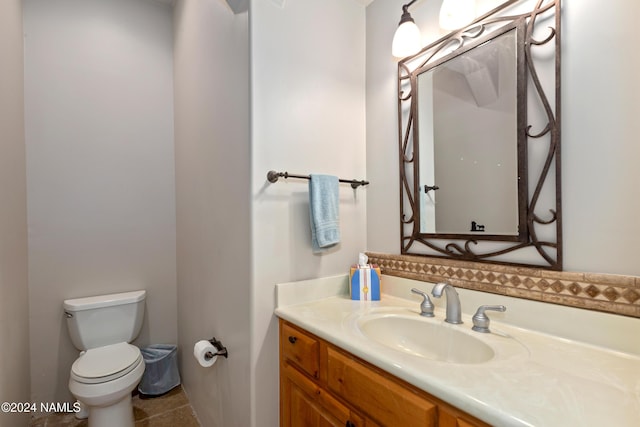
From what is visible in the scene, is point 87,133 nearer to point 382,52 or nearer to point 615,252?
point 382,52

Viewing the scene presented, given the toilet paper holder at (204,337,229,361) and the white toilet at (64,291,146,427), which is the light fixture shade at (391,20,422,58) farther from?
the white toilet at (64,291,146,427)

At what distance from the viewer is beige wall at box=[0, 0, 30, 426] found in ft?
4.51

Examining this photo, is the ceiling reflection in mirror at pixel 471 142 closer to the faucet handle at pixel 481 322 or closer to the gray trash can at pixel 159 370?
the faucet handle at pixel 481 322

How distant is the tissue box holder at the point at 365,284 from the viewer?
54.8 inches

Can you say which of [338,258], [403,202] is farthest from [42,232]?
[403,202]

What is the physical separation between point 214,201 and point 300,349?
919 mm

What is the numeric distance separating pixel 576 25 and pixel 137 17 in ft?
8.98

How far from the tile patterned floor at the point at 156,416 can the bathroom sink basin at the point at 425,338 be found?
1.48m

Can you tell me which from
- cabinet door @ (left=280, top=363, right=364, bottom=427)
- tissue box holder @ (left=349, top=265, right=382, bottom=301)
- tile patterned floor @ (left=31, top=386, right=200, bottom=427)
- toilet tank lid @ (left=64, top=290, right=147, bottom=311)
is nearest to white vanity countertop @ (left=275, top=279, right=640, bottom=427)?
cabinet door @ (left=280, top=363, right=364, bottom=427)

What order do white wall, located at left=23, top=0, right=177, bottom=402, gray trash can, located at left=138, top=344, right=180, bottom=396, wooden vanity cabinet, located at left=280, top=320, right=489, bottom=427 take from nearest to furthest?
1. wooden vanity cabinet, located at left=280, top=320, right=489, bottom=427
2. white wall, located at left=23, top=0, right=177, bottom=402
3. gray trash can, located at left=138, top=344, right=180, bottom=396

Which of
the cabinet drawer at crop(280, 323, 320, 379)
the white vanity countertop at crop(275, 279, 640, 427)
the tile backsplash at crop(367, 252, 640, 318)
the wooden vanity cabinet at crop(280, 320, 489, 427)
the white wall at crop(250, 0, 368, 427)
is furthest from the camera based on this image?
the white wall at crop(250, 0, 368, 427)

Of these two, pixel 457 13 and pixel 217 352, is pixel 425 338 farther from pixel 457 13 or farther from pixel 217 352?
pixel 457 13

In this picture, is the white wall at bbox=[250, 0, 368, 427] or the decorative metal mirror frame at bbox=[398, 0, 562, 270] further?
the white wall at bbox=[250, 0, 368, 427]

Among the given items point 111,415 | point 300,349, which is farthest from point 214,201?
point 111,415
